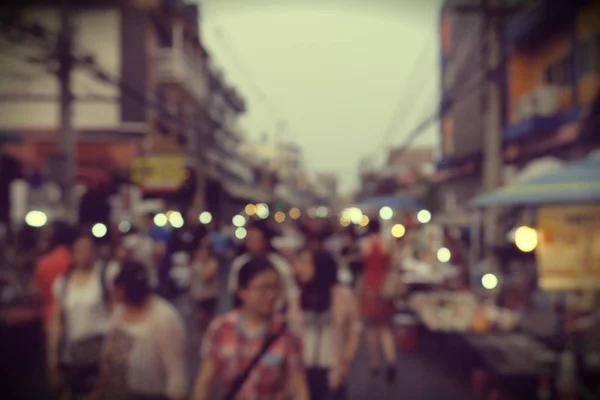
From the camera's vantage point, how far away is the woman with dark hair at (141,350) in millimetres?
4156

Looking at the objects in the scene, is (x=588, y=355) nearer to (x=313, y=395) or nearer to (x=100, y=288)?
(x=313, y=395)

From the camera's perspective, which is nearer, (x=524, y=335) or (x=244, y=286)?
(x=244, y=286)

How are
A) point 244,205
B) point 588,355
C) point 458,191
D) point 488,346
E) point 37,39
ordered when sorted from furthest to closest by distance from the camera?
point 244,205 → point 458,191 → point 37,39 → point 488,346 → point 588,355

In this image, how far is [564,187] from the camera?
6105 mm

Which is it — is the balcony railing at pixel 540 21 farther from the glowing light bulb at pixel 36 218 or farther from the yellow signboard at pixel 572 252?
the glowing light bulb at pixel 36 218

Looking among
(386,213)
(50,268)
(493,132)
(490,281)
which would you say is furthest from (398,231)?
(50,268)

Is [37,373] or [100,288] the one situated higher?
[100,288]

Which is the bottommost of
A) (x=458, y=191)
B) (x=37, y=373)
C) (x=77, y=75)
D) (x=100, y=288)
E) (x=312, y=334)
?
(x=37, y=373)

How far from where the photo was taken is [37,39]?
9.86 m

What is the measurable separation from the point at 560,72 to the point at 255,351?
14.7 meters

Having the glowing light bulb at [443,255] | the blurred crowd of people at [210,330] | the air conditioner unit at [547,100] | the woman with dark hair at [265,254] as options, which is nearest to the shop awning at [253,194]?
the glowing light bulb at [443,255]

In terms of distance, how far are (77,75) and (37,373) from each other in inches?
666

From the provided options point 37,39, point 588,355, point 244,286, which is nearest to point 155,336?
point 244,286

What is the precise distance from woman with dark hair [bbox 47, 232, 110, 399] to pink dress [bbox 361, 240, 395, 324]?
398 centimetres
